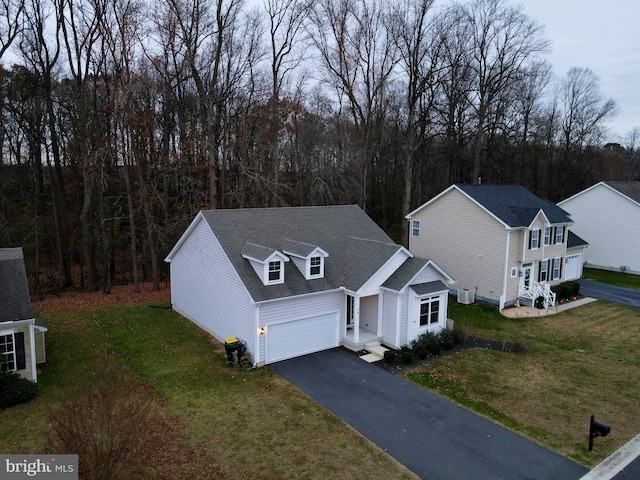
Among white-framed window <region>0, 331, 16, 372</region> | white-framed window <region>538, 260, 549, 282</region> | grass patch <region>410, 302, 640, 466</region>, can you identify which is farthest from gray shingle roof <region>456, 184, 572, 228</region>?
white-framed window <region>0, 331, 16, 372</region>

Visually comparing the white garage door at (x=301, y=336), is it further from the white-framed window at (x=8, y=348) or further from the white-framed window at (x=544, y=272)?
the white-framed window at (x=544, y=272)

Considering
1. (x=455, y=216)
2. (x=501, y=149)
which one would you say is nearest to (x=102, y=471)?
(x=455, y=216)

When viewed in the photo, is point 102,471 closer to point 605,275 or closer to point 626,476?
point 626,476

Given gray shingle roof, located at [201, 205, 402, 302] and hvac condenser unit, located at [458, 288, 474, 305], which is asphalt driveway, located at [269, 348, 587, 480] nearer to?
gray shingle roof, located at [201, 205, 402, 302]

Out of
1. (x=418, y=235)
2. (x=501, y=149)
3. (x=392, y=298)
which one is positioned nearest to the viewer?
(x=392, y=298)

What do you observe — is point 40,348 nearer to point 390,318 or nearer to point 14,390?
point 14,390

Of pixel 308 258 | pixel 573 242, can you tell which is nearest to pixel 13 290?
pixel 308 258
